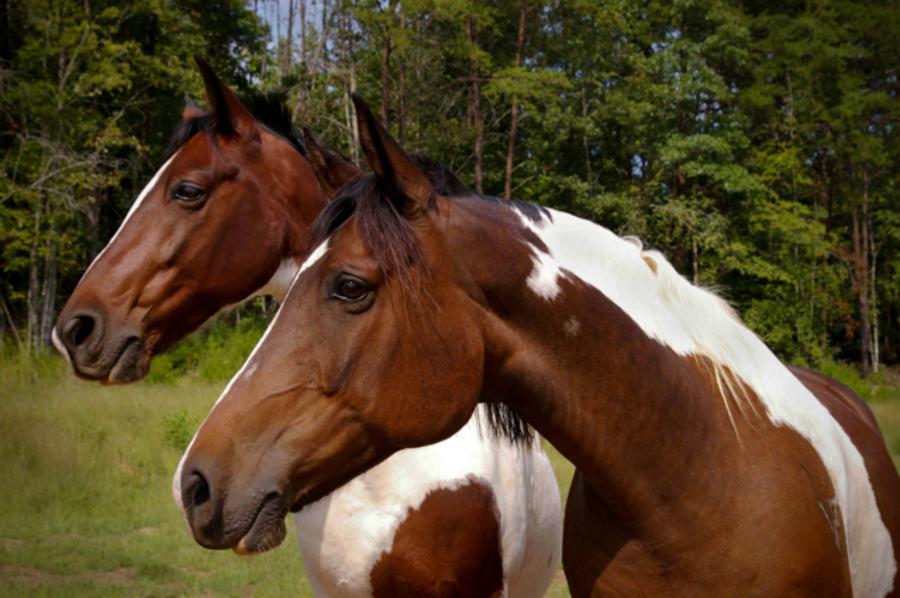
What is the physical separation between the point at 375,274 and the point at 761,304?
85.6ft

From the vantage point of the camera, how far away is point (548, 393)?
6.19 ft

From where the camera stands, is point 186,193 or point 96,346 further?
point 186,193

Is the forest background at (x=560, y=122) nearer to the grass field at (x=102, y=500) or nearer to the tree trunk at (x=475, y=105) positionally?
the tree trunk at (x=475, y=105)

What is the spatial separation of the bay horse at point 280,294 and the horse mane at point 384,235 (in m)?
0.62

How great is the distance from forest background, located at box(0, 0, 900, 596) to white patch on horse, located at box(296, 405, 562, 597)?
11399 mm

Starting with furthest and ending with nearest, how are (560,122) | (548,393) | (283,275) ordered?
1. (560,122)
2. (283,275)
3. (548,393)

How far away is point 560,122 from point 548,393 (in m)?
23.9

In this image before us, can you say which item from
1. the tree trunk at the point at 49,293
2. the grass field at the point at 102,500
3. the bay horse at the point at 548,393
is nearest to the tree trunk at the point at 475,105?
the tree trunk at the point at 49,293

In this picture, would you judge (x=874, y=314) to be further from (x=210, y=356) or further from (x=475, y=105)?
(x=210, y=356)

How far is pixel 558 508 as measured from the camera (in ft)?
11.0

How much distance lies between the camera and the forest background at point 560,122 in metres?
18.3

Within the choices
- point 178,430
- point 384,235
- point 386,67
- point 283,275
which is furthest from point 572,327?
point 386,67

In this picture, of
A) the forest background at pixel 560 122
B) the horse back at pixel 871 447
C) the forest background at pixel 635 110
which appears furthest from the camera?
the forest background at pixel 635 110

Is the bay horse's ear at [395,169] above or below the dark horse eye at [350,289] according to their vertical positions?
above
